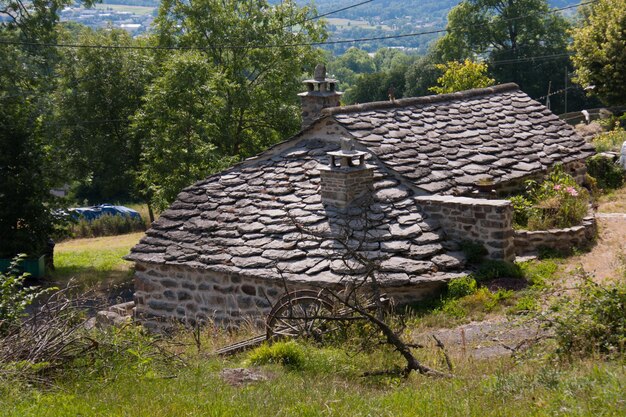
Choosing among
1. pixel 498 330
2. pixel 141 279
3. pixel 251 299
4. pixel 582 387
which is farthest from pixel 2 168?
pixel 582 387

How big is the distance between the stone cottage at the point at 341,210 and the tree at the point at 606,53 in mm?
11030

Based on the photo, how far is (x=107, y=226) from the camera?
33.0m

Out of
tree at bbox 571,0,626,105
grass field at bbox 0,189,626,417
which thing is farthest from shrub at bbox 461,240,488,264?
tree at bbox 571,0,626,105

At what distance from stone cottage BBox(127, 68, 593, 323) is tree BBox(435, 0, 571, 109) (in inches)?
1419

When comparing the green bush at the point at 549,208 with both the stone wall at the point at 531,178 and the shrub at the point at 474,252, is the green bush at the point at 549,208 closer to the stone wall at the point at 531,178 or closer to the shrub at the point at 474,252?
the stone wall at the point at 531,178

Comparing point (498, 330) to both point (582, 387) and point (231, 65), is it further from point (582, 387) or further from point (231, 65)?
point (231, 65)

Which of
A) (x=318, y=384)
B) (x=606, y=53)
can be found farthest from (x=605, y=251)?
(x=606, y=53)

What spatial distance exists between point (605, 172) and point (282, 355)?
41.3 ft

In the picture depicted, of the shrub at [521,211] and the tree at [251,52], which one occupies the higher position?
the tree at [251,52]

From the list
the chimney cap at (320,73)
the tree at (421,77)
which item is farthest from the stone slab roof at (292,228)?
the tree at (421,77)

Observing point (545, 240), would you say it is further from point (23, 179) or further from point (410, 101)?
point (23, 179)

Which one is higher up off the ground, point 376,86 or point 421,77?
point 421,77

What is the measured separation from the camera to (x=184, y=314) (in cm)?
1340

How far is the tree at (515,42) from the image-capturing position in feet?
167
